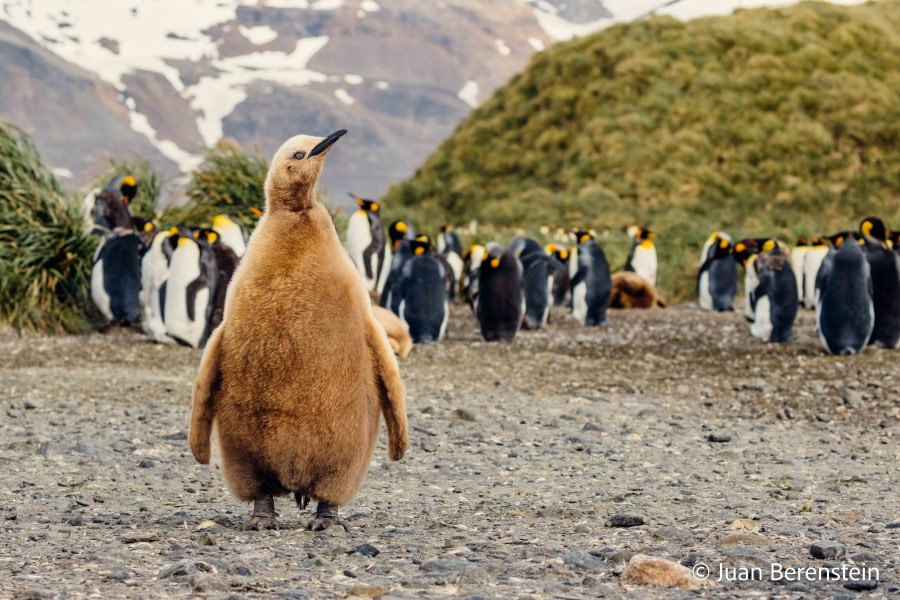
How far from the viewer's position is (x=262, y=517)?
3.74 m

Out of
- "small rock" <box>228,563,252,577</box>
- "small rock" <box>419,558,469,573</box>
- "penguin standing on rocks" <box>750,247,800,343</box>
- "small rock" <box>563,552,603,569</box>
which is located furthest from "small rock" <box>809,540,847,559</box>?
"penguin standing on rocks" <box>750,247,800,343</box>

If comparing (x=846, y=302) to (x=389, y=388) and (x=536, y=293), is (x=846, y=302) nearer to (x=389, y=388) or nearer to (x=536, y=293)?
(x=536, y=293)

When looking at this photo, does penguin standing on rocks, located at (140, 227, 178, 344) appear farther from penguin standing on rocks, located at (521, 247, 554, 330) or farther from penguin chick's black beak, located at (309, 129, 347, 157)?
penguin chick's black beak, located at (309, 129, 347, 157)

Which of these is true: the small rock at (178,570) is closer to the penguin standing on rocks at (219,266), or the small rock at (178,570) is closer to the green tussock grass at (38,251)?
the penguin standing on rocks at (219,266)

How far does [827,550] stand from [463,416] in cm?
335

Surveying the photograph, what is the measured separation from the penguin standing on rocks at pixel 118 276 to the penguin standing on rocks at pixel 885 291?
22.8 ft

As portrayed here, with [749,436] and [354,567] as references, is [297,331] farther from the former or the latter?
[749,436]

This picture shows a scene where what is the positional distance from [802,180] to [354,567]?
2679 cm

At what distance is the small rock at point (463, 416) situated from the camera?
649cm

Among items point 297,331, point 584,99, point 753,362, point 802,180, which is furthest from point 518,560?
point 584,99

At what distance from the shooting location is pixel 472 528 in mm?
3891

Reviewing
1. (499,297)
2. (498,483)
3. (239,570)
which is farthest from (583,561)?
(499,297)

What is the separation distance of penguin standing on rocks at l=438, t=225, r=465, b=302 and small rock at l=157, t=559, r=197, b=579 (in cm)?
1212

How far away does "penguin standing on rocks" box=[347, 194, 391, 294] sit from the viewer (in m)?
13.3
